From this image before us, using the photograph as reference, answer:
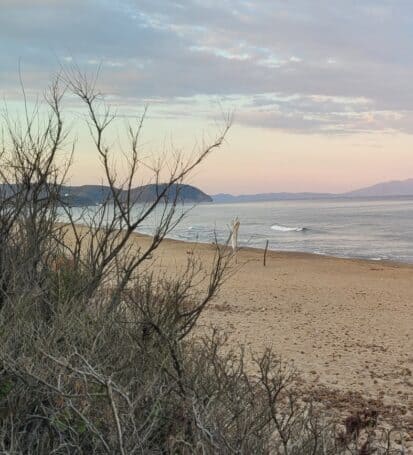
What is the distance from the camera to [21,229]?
6285 mm

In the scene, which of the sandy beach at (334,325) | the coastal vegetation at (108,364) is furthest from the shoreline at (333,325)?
Answer: the coastal vegetation at (108,364)

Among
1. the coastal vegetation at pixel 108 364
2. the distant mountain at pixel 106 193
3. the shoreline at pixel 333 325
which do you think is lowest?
the shoreline at pixel 333 325

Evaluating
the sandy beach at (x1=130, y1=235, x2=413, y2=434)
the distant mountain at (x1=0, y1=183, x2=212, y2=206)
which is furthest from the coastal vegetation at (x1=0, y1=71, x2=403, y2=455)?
the sandy beach at (x1=130, y1=235, x2=413, y2=434)

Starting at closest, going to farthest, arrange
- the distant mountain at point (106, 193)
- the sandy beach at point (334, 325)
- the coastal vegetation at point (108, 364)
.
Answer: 1. the coastal vegetation at point (108, 364)
2. the distant mountain at point (106, 193)
3. the sandy beach at point (334, 325)

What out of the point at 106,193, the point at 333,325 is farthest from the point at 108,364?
the point at 333,325

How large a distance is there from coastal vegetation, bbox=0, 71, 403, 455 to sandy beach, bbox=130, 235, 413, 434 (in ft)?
4.63

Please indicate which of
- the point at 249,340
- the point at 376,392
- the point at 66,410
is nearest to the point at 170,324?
the point at 66,410

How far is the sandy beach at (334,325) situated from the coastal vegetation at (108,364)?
1410mm

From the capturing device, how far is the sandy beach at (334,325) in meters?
8.57

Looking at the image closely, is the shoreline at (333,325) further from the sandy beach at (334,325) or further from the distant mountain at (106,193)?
the distant mountain at (106,193)

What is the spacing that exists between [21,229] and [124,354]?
8.23 feet

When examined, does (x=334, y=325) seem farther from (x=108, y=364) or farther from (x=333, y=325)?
(x=108, y=364)

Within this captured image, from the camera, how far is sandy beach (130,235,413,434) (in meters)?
8.57

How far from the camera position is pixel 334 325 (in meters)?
14.0
